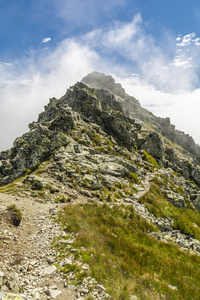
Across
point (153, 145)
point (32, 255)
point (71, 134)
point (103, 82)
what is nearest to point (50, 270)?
point (32, 255)

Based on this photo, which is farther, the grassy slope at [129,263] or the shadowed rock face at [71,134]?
the shadowed rock face at [71,134]

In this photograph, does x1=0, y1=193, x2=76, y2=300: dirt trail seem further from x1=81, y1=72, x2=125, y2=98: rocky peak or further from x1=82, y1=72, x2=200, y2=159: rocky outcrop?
x1=81, y1=72, x2=125, y2=98: rocky peak

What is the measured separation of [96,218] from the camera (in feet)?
56.7

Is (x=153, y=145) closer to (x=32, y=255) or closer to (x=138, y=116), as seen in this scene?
(x=32, y=255)

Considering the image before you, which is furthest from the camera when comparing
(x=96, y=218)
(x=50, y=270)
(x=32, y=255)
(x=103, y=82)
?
(x=103, y=82)

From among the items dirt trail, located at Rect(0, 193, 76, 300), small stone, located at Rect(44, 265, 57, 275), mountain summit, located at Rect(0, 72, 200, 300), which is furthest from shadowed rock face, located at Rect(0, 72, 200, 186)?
small stone, located at Rect(44, 265, 57, 275)

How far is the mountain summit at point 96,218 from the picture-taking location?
8.14 m

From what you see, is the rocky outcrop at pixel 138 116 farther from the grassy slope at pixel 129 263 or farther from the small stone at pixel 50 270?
the small stone at pixel 50 270

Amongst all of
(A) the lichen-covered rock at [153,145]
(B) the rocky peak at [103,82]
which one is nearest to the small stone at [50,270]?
(A) the lichen-covered rock at [153,145]

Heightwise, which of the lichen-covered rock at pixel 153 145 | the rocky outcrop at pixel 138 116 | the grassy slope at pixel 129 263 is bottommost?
the grassy slope at pixel 129 263

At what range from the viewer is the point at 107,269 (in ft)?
28.6

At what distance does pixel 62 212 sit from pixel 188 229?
19.5 m

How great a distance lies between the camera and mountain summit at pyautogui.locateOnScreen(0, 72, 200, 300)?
8.14 meters

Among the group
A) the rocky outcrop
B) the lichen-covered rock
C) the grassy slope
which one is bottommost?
the grassy slope
